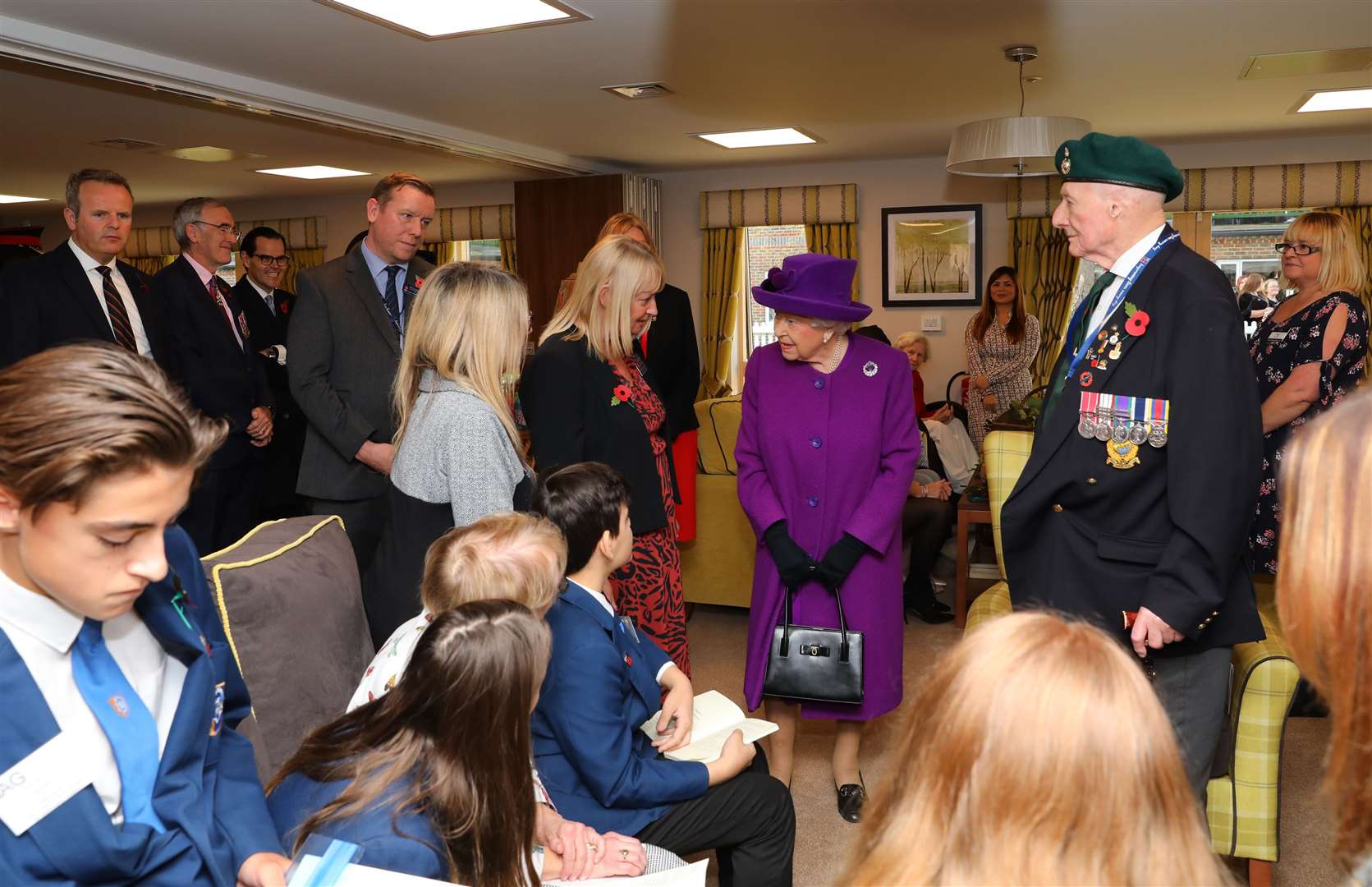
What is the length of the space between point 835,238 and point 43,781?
27.7 ft

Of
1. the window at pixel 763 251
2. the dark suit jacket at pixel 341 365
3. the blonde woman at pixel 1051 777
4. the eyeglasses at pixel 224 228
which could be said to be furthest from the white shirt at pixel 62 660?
the window at pixel 763 251

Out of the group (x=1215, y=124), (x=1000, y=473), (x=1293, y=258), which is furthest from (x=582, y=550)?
(x=1215, y=124)

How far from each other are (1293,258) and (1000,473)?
1.68 meters

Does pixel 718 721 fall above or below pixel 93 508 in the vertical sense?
below

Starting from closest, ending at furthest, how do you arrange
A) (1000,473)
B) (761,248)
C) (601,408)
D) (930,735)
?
(930,735) → (601,408) → (1000,473) → (761,248)

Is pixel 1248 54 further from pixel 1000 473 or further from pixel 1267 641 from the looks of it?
pixel 1267 641

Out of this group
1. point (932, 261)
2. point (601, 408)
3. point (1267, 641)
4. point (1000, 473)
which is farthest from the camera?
point (932, 261)

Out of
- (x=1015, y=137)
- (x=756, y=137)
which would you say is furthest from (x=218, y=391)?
(x=756, y=137)

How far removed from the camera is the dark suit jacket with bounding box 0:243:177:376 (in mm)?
3324

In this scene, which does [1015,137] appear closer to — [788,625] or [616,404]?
[616,404]

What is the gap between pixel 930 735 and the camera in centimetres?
96

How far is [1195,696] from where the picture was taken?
2037 millimetres

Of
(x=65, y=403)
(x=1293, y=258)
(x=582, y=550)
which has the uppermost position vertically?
(x=1293, y=258)

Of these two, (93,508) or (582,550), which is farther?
(582,550)
